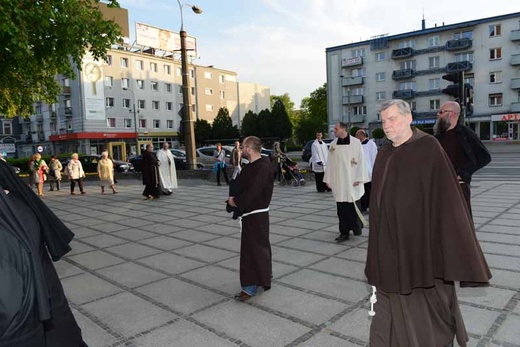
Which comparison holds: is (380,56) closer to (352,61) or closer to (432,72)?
(352,61)

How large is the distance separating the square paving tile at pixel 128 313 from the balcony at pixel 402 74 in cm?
5154

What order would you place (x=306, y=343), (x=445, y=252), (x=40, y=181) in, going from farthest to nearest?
(x=40, y=181)
(x=306, y=343)
(x=445, y=252)

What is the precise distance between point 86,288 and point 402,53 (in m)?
52.2

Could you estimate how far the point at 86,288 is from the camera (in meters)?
4.96

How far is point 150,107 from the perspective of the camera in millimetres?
56688

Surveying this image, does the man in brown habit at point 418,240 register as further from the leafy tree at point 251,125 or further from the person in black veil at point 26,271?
the leafy tree at point 251,125

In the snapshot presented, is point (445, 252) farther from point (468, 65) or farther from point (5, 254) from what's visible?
point (468, 65)

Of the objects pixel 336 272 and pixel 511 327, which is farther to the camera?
pixel 336 272

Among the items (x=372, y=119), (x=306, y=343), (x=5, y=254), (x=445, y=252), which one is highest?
(x=372, y=119)

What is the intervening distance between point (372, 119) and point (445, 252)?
5317 cm

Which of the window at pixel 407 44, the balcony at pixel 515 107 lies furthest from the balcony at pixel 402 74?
the balcony at pixel 515 107

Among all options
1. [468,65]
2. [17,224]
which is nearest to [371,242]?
[17,224]

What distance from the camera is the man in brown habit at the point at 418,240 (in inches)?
98.7

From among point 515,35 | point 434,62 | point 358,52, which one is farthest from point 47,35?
point 358,52
